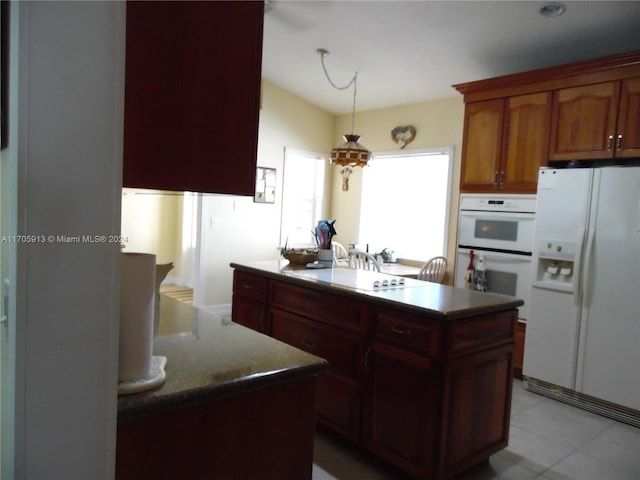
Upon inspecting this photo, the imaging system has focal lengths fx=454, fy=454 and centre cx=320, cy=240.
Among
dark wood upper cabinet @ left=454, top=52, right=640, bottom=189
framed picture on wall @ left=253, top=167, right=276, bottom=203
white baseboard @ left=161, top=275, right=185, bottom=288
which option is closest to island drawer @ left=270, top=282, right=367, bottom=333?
dark wood upper cabinet @ left=454, top=52, right=640, bottom=189

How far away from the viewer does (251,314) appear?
9.73ft

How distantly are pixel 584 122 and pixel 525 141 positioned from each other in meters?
0.45

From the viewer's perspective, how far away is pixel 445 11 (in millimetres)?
3316

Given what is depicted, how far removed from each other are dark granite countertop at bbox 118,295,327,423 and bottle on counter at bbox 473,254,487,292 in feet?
9.38

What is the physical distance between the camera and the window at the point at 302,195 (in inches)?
234

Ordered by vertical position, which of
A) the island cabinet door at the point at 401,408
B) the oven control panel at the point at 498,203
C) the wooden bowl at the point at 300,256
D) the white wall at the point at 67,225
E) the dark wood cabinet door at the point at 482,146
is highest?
the dark wood cabinet door at the point at 482,146

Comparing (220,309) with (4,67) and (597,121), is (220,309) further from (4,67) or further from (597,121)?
(4,67)

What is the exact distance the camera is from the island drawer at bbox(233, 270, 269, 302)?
9.43 feet

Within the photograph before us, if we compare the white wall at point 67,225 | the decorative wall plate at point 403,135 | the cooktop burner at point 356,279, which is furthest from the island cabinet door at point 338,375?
the decorative wall plate at point 403,135

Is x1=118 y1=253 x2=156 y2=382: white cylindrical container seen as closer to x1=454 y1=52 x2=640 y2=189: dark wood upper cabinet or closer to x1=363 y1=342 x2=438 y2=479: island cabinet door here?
x1=363 y1=342 x2=438 y2=479: island cabinet door

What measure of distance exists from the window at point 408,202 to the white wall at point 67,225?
15.2 ft

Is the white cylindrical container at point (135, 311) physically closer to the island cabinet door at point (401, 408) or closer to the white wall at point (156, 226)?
the island cabinet door at point (401, 408)

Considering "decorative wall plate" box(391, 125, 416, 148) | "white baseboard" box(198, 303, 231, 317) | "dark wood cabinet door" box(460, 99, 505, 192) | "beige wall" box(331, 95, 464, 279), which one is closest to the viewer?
"dark wood cabinet door" box(460, 99, 505, 192)

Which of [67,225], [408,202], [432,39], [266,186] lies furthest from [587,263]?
[266,186]
